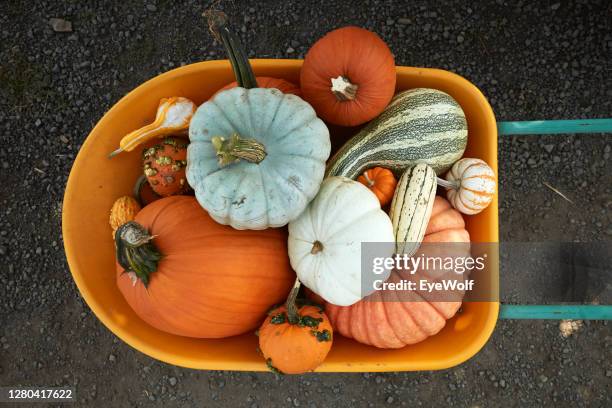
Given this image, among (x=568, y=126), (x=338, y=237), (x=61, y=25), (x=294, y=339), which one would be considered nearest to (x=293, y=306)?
(x=294, y=339)

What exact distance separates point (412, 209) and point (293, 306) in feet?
1.25

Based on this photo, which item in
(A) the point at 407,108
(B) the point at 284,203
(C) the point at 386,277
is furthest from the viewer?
(A) the point at 407,108

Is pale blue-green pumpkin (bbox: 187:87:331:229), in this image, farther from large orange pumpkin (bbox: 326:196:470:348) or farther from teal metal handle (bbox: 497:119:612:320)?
teal metal handle (bbox: 497:119:612:320)

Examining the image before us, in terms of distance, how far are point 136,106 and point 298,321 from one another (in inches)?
30.5

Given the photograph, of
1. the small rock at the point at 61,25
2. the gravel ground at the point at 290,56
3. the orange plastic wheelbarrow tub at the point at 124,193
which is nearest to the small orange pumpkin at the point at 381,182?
the orange plastic wheelbarrow tub at the point at 124,193

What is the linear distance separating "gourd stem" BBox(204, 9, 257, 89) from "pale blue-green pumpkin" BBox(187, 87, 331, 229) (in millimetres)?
90

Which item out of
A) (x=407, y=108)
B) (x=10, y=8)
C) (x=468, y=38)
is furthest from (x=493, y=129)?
(x=10, y=8)

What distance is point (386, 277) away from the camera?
1288 millimetres

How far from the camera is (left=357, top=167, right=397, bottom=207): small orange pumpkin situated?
4.53 ft

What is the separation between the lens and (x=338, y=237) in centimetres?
122

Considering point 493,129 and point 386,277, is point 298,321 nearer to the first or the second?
point 386,277

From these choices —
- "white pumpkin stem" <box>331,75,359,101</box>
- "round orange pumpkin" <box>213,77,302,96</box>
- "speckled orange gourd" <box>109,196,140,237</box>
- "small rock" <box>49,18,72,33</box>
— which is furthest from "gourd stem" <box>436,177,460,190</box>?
"small rock" <box>49,18,72,33</box>

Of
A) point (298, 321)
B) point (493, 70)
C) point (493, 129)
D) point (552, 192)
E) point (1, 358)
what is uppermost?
point (493, 129)

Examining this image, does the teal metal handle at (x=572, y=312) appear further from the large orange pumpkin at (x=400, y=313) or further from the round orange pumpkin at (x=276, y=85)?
the round orange pumpkin at (x=276, y=85)
